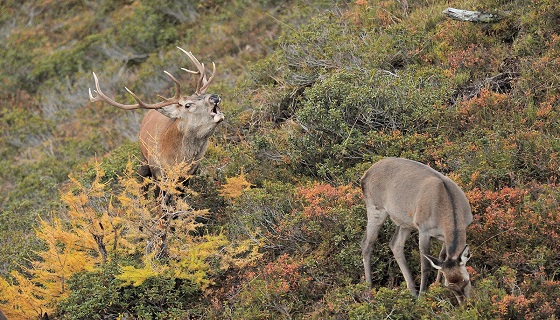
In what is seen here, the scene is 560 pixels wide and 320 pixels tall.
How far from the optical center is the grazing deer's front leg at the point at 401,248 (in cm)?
805

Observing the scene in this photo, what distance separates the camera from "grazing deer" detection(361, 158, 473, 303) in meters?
7.12

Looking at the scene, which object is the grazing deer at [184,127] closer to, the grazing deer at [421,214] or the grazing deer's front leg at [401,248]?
the grazing deer at [421,214]

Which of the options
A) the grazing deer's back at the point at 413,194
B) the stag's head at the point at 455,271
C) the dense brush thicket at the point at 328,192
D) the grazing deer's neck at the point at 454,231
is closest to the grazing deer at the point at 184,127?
the dense brush thicket at the point at 328,192

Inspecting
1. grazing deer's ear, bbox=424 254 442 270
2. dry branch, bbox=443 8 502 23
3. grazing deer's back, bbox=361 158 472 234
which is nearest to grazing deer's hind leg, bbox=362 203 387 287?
grazing deer's back, bbox=361 158 472 234

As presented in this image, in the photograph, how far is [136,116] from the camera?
56.2 feet

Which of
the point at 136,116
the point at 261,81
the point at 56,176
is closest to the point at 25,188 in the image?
the point at 56,176

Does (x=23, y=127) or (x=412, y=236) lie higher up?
(x=412, y=236)

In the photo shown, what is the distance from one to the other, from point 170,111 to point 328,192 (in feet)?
8.60

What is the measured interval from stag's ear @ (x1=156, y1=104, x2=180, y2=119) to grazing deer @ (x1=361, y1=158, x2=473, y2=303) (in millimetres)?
3255

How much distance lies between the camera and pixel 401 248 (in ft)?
26.7

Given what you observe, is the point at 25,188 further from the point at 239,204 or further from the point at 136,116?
the point at 239,204

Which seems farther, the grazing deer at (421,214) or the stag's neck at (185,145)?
the stag's neck at (185,145)

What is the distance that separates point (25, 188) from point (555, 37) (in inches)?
388

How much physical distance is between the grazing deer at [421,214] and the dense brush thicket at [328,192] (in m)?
0.23
